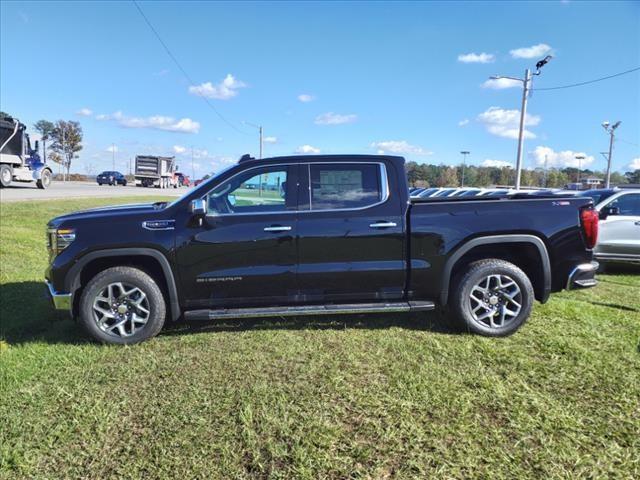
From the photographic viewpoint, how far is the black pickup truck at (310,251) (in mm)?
4395

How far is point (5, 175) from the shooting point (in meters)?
21.7

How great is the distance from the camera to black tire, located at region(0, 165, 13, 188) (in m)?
21.5

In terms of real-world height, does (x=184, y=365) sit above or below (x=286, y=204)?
below

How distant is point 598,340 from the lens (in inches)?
176

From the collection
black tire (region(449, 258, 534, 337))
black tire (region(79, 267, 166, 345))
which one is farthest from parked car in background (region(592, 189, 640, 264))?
black tire (region(79, 267, 166, 345))

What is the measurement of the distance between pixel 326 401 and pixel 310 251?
5.04 feet

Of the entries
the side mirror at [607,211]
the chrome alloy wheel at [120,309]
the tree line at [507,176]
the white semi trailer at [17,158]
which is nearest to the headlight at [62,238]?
the chrome alloy wheel at [120,309]

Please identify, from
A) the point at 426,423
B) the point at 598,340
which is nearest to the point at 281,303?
the point at 426,423

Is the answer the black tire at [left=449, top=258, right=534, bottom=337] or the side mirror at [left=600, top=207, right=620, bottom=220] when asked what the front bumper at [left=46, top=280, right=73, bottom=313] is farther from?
the side mirror at [left=600, top=207, right=620, bottom=220]

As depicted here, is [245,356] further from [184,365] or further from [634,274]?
[634,274]

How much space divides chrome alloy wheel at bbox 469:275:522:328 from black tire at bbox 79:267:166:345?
309 cm

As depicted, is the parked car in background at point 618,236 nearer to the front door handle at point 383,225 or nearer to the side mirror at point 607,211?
the side mirror at point 607,211

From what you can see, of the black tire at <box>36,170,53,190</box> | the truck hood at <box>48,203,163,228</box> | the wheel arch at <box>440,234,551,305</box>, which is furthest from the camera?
the black tire at <box>36,170,53,190</box>

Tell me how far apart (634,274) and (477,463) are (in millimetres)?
7727
